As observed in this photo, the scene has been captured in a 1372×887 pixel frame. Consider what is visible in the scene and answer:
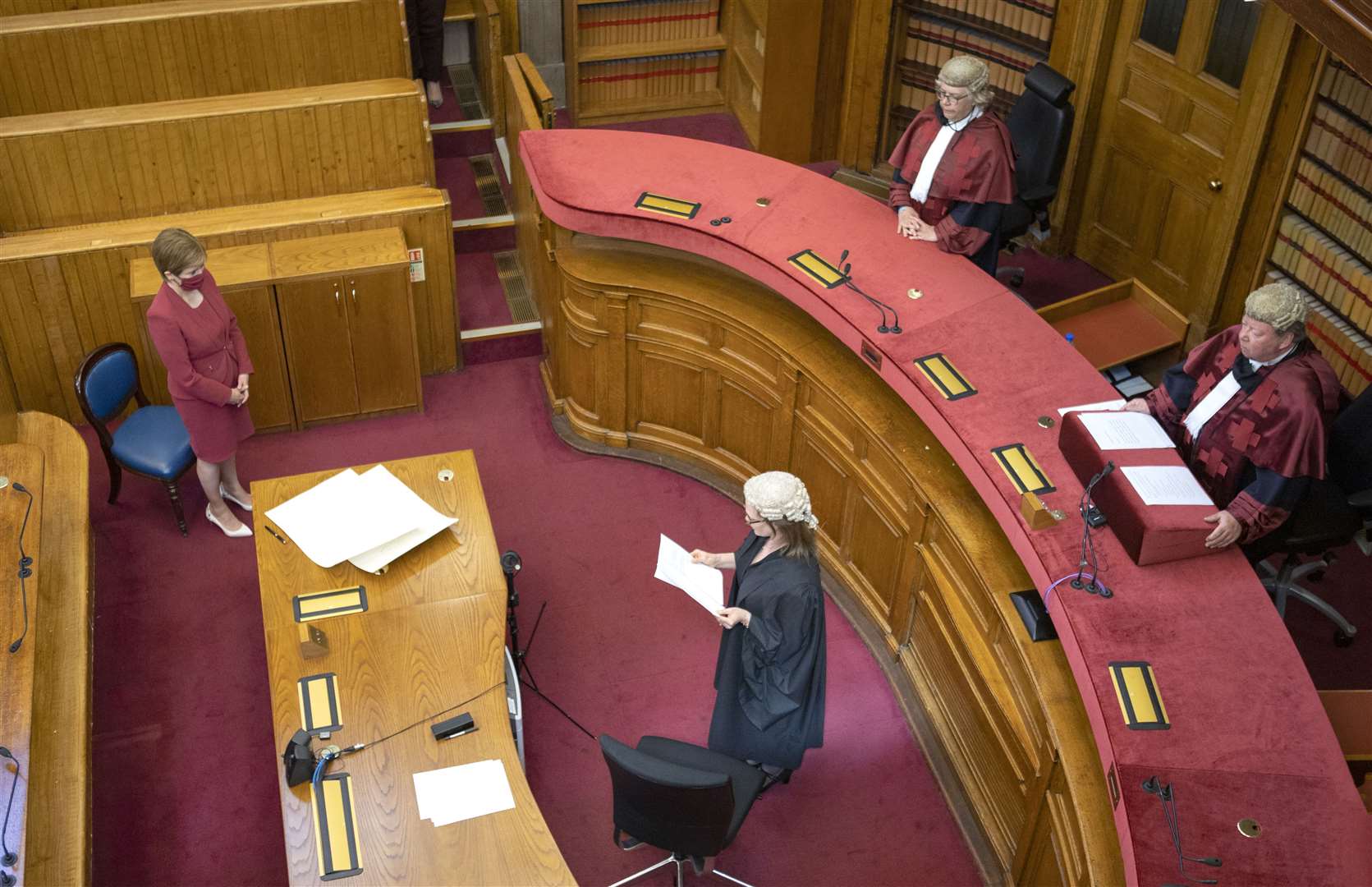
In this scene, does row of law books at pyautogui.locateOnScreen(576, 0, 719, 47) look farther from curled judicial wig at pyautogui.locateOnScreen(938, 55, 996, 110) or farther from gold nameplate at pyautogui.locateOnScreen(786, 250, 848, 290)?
gold nameplate at pyautogui.locateOnScreen(786, 250, 848, 290)

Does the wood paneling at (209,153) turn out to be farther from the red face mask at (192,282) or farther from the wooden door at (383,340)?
the red face mask at (192,282)

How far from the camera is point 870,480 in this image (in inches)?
201

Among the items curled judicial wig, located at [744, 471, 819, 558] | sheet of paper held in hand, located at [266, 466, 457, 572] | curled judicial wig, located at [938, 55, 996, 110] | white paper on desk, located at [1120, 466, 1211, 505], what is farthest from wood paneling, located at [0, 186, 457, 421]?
white paper on desk, located at [1120, 466, 1211, 505]

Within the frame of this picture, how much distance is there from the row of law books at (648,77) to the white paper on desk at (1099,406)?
4770 millimetres

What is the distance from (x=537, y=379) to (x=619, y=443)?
721mm

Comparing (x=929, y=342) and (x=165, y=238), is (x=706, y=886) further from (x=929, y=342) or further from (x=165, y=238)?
(x=165, y=238)

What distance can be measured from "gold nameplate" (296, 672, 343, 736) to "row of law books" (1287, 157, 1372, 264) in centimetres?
462

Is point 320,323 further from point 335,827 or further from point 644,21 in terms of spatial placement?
point 644,21

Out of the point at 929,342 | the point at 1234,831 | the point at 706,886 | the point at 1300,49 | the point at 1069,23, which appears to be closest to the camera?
the point at 1234,831

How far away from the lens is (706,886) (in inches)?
179

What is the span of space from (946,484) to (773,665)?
3.33 ft

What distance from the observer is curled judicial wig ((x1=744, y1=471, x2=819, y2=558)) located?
3975mm

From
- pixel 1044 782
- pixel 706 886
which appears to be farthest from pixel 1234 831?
pixel 706 886

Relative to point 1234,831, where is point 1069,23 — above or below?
above
